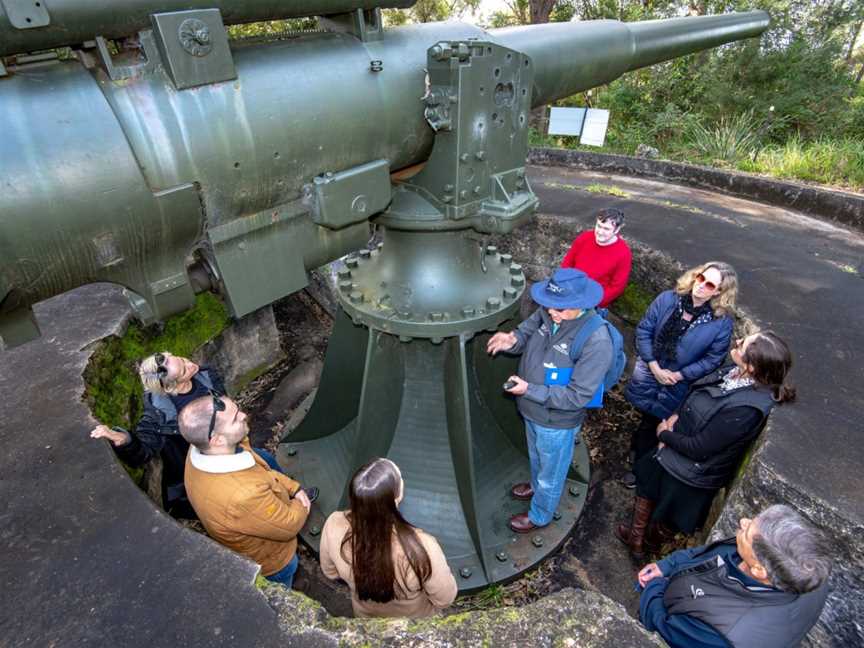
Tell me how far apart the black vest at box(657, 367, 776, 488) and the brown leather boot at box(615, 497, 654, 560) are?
531 mm

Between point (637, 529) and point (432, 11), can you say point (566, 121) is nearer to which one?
point (432, 11)

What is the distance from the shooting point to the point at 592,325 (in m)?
2.71

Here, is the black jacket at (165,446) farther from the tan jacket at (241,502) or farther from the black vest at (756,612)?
the black vest at (756,612)

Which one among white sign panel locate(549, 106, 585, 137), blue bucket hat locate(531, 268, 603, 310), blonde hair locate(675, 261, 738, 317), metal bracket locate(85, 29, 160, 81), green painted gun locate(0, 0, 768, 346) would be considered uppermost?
metal bracket locate(85, 29, 160, 81)

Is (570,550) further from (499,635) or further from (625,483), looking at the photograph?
(499,635)

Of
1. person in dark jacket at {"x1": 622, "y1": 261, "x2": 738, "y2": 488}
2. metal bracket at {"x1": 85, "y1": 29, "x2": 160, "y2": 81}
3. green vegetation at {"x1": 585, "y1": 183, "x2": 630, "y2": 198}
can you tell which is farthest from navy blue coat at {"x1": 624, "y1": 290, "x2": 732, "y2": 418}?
green vegetation at {"x1": 585, "y1": 183, "x2": 630, "y2": 198}

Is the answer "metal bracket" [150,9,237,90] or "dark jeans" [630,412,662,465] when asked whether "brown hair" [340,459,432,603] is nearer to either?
"metal bracket" [150,9,237,90]

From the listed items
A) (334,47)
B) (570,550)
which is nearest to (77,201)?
(334,47)

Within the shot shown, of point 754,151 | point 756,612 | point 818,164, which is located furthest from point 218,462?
point 754,151

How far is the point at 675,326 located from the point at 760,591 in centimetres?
183

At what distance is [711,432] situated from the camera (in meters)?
2.58

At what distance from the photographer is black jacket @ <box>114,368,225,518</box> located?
2598 millimetres

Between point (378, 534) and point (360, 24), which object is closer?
point (378, 534)

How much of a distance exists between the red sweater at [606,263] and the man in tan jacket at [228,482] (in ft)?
8.61
